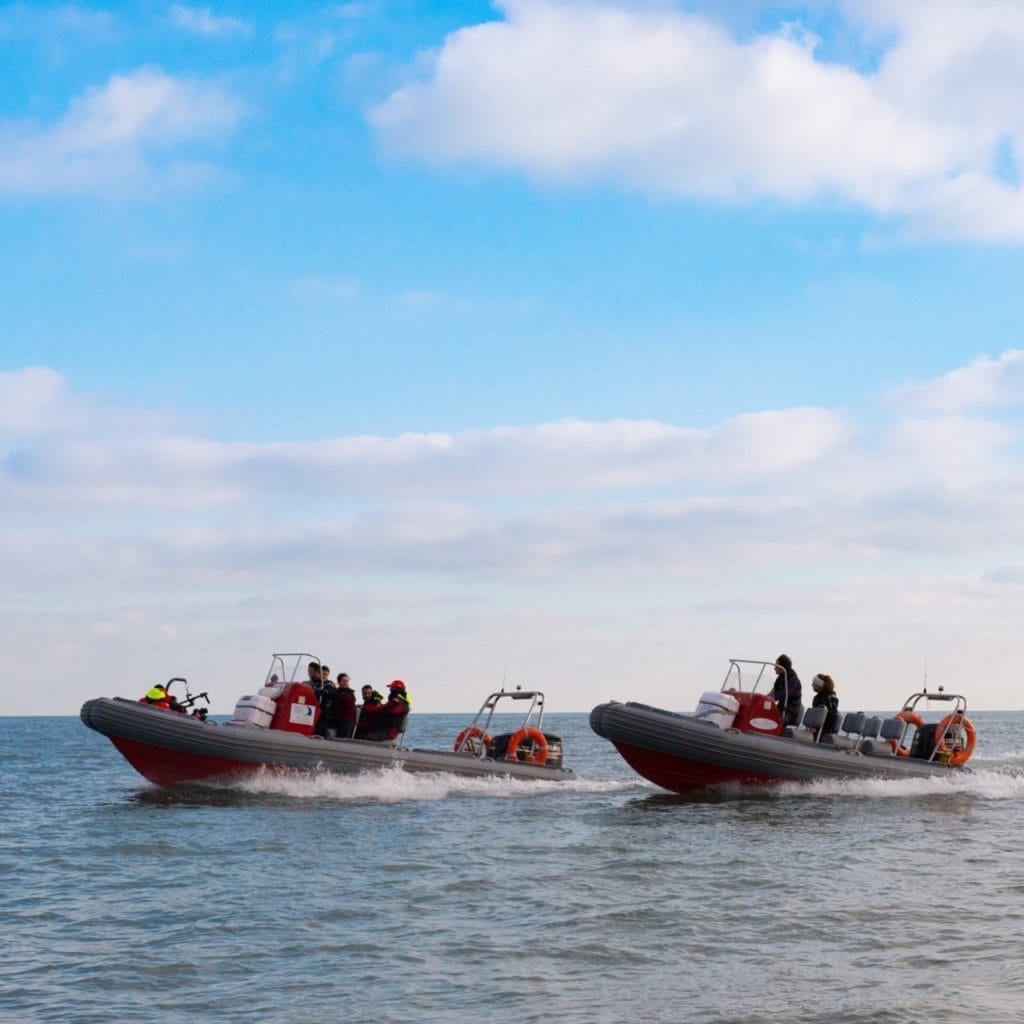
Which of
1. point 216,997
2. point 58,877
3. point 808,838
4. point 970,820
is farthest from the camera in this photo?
point 970,820

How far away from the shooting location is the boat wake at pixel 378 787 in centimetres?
1719

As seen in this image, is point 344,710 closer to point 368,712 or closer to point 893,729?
point 368,712

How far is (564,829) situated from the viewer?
15016 mm

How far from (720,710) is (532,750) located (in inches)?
134

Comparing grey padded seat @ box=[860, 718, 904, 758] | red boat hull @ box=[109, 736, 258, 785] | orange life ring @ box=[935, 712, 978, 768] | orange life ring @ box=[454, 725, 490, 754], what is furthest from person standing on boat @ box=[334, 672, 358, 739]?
orange life ring @ box=[935, 712, 978, 768]

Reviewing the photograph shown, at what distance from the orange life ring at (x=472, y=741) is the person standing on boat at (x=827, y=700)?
5.04 meters

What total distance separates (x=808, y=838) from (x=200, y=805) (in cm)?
794

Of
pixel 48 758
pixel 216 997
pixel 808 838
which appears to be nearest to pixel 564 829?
pixel 808 838

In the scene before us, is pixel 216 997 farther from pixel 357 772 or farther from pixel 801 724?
pixel 801 724

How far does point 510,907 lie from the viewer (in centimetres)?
1031

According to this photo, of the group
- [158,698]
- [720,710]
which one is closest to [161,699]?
[158,698]

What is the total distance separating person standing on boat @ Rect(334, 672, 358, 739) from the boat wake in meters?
0.84

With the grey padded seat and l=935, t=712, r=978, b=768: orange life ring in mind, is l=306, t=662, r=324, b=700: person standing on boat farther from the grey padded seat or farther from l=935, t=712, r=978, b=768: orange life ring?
l=935, t=712, r=978, b=768: orange life ring

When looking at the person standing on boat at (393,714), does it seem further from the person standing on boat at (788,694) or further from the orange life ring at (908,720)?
the orange life ring at (908,720)
